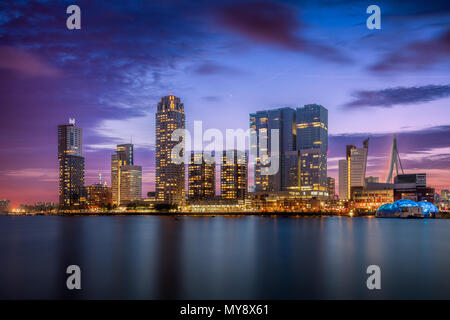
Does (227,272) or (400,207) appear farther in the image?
(400,207)

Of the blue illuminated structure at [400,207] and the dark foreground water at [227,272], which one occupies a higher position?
the dark foreground water at [227,272]

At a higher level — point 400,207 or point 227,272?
point 227,272

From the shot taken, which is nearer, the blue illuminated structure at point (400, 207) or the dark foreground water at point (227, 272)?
the dark foreground water at point (227, 272)

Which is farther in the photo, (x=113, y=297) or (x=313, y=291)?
(x=313, y=291)

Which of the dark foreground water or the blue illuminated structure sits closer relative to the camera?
the dark foreground water

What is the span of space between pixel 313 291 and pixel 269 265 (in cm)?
1303

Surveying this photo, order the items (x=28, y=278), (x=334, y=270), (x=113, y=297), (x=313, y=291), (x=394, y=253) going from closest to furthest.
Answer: (x=113, y=297), (x=313, y=291), (x=28, y=278), (x=334, y=270), (x=394, y=253)

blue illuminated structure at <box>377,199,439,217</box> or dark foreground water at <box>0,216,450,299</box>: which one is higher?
dark foreground water at <box>0,216,450,299</box>

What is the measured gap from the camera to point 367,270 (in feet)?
135
